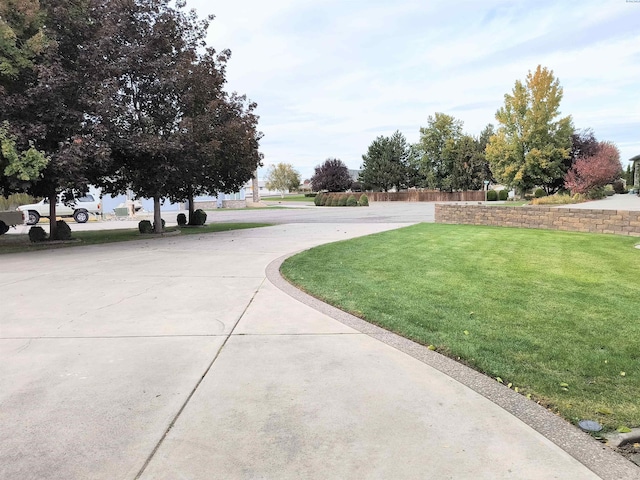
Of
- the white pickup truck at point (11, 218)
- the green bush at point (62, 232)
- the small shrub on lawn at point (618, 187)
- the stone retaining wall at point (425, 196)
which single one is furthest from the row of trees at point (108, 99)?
the small shrub on lawn at point (618, 187)

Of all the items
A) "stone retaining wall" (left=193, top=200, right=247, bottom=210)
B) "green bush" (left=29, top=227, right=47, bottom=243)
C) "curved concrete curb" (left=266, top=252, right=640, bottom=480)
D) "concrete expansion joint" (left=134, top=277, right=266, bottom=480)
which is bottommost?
"curved concrete curb" (left=266, top=252, right=640, bottom=480)

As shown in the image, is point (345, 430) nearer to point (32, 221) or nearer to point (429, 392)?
point (429, 392)

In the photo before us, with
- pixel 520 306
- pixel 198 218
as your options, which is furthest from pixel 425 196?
pixel 520 306

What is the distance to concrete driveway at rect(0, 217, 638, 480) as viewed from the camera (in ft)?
8.48

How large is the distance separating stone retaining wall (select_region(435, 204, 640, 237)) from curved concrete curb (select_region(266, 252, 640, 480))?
39.8ft

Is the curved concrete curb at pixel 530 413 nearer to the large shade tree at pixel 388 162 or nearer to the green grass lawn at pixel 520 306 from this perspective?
the green grass lawn at pixel 520 306

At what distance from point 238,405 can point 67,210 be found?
104 ft

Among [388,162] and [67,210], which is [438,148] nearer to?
[388,162]

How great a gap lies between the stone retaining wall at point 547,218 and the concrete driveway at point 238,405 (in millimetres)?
12353

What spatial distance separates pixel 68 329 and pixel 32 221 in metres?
26.7

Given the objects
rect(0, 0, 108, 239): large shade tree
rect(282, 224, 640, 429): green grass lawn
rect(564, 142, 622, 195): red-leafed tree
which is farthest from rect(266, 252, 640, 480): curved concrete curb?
rect(564, 142, 622, 195): red-leafed tree

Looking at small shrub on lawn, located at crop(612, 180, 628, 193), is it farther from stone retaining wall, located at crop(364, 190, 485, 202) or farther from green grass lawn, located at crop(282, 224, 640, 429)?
green grass lawn, located at crop(282, 224, 640, 429)

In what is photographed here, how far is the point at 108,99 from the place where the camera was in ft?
40.5

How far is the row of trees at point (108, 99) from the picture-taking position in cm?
Result: 1160
